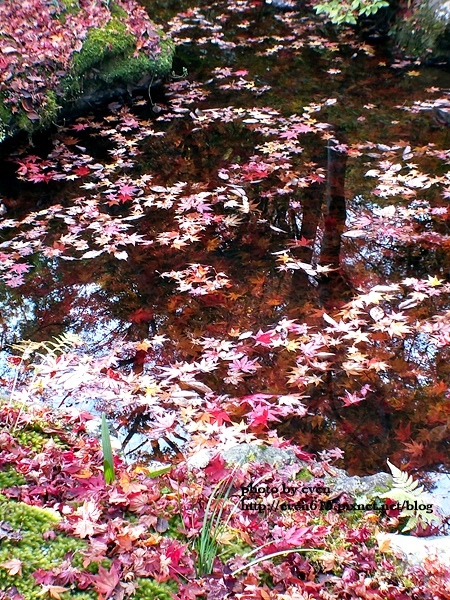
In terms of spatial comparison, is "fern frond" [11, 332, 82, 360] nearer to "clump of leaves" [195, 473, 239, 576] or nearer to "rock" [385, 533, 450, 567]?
"clump of leaves" [195, 473, 239, 576]

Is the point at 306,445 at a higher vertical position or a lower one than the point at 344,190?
lower

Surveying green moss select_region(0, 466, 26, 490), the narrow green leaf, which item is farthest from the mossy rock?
the narrow green leaf

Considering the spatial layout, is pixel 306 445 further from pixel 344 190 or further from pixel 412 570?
pixel 344 190

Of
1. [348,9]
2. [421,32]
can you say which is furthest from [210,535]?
[348,9]

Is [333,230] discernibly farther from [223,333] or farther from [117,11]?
[117,11]

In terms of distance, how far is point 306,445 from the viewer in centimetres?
366

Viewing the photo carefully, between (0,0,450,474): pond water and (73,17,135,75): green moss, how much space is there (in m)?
0.80

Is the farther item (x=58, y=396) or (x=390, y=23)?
(x=390, y=23)

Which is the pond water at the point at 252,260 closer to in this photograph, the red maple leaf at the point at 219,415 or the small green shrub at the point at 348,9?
the red maple leaf at the point at 219,415

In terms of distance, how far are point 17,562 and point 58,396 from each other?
2.04m

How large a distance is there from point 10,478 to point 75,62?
705cm

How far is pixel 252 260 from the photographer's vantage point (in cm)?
541

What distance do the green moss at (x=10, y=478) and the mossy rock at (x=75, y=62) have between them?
5.85 m

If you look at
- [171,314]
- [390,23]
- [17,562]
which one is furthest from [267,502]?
[390,23]
